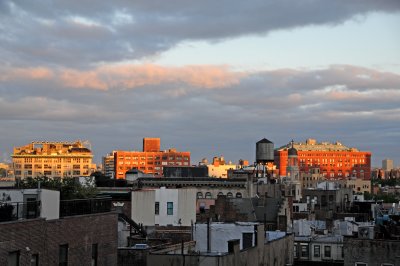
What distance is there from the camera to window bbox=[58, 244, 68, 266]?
3408 cm

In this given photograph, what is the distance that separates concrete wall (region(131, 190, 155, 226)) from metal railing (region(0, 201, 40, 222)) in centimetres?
3884

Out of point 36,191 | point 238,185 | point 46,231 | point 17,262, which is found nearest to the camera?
point 17,262

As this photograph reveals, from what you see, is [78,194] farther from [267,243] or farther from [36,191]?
[267,243]

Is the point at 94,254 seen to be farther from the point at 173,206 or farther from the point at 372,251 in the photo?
the point at 173,206

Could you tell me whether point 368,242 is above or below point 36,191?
below

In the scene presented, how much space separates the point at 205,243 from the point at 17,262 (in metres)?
25.6

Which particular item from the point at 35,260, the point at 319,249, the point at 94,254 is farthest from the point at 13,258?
the point at 319,249

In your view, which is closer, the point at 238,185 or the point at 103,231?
the point at 103,231

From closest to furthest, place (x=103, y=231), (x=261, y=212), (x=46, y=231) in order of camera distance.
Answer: (x=46, y=231), (x=103, y=231), (x=261, y=212)

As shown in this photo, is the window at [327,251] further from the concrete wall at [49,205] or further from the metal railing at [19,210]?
the metal railing at [19,210]

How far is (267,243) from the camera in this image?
51375mm

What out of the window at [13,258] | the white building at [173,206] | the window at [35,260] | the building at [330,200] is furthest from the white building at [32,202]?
the building at [330,200]

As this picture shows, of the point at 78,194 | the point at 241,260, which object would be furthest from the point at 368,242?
the point at 78,194

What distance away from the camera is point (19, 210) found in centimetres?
3312
